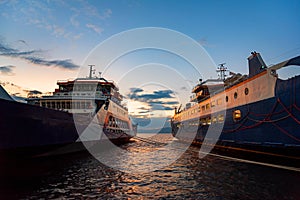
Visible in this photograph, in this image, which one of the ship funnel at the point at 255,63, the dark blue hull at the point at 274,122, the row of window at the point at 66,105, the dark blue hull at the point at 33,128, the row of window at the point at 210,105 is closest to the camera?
the dark blue hull at the point at 33,128

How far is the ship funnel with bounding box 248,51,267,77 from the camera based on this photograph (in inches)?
713

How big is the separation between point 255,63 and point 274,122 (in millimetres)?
7282

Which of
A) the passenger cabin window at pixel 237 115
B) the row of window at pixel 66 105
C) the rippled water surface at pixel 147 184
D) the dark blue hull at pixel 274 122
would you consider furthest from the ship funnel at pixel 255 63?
the row of window at pixel 66 105

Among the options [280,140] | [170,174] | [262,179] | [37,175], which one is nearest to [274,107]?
[280,140]

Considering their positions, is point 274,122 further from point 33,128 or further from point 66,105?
point 66,105

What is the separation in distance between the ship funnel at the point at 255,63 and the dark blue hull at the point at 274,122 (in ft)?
12.1

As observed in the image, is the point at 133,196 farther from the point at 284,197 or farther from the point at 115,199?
the point at 284,197

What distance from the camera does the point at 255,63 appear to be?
61.4 ft

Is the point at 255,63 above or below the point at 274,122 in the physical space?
above

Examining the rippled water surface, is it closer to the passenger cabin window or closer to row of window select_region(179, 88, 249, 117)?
the passenger cabin window

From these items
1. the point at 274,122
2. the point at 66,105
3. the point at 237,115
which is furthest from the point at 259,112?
the point at 66,105

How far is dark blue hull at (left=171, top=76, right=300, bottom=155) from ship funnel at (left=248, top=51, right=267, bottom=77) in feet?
12.1

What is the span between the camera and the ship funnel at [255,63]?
18.1m

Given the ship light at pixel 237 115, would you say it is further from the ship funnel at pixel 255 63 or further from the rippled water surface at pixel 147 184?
the rippled water surface at pixel 147 184
